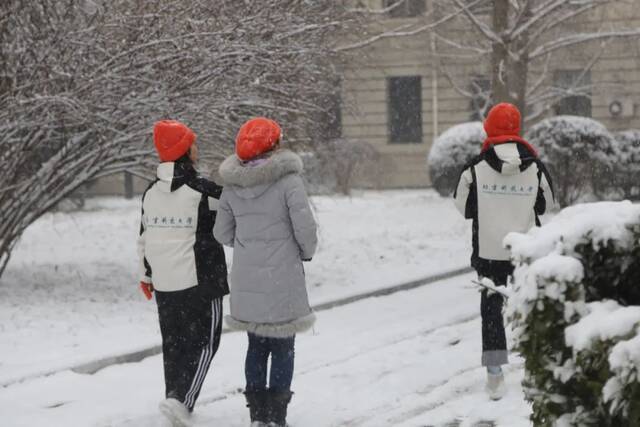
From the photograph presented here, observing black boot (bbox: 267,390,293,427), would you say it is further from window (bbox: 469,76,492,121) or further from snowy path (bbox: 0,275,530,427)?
window (bbox: 469,76,492,121)

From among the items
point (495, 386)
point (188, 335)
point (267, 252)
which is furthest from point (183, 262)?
point (495, 386)

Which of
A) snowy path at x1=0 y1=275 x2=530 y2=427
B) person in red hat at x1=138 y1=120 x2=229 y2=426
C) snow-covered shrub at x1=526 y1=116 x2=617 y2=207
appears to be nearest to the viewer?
person in red hat at x1=138 y1=120 x2=229 y2=426

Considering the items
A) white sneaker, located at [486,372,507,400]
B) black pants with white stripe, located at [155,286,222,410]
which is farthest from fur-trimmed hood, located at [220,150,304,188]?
white sneaker, located at [486,372,507,400]

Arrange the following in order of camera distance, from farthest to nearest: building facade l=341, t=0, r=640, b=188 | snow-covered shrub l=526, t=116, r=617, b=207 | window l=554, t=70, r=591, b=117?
window l=554, t=70, r=591, b=117
building facade l=341, t=0, r=640, b=188
snow-covered shrub l=526, t=116, r=617, b=207

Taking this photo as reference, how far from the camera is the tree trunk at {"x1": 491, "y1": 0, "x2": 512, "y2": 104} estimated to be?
1889 centimetres

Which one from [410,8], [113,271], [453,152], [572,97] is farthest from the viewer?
[572,97]

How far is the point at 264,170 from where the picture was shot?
6.30 meters

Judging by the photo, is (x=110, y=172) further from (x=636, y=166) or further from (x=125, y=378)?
(x=636, y=166)

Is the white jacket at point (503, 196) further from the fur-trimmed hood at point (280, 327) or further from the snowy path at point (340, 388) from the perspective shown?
the fur-trimmed hood at point (280, 327)

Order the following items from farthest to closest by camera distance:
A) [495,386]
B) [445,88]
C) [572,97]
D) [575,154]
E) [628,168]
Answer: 1. [445,88]
2. [572,97]
3. [628,168]
4. [575,154]
5. [495,386]

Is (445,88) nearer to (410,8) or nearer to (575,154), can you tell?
(410,8)

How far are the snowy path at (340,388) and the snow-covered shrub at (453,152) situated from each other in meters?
14.1

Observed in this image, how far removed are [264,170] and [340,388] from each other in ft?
6.70

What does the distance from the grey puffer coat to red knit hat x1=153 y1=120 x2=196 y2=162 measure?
40 centimetres
